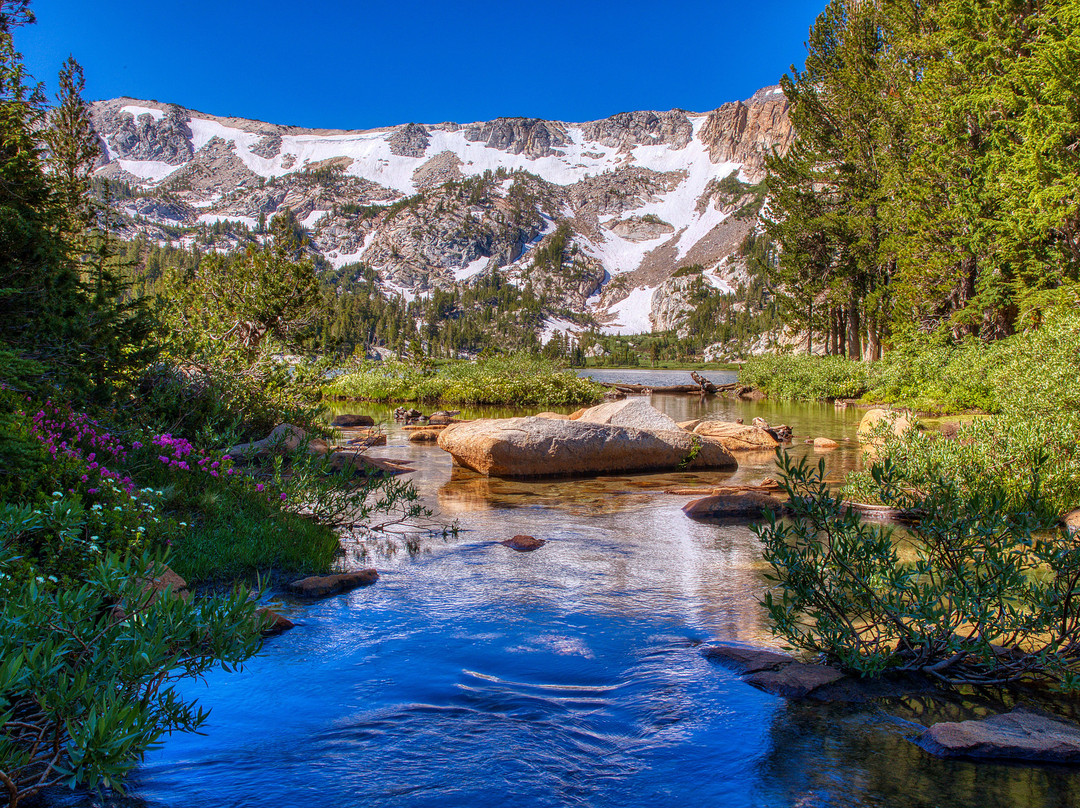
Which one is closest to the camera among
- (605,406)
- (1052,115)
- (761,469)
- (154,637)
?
(154,637)

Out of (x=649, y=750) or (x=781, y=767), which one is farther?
(x=649, y=750)

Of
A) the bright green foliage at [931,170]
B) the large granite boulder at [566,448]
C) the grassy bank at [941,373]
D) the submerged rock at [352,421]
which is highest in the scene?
the bright green foliage at [931,170]

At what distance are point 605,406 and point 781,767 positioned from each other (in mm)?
13260

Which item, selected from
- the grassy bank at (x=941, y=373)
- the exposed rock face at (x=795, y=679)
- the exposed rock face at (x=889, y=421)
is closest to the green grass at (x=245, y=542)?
the exposed rock face at (x=795, y=679)

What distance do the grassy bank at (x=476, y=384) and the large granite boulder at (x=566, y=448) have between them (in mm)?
17590

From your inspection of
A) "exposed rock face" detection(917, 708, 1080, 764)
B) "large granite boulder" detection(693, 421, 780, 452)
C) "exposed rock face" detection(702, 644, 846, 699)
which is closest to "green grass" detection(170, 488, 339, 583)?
"exposed rock face" detection(702, 644, 846, 699)

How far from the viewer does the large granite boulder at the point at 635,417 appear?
15.8 metres

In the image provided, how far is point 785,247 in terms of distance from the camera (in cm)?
4531

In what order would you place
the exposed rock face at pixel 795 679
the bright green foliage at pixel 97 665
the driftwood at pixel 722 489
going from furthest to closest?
the driftwood at pixel 722 489
the exposed rock face at pixel 795 679
the bright green foliage at pixel 97 665

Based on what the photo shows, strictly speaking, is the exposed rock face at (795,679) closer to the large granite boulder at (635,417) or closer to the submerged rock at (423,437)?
the large granite boulder at (635,417)

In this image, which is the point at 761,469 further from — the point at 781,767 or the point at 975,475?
the point at 781,767

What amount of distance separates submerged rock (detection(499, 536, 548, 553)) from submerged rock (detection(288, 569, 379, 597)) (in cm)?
204

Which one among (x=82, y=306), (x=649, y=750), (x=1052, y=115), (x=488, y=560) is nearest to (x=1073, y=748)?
(x=649, y=750)

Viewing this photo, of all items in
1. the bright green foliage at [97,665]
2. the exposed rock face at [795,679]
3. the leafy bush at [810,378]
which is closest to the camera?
the bright green foliage at [97,665]
